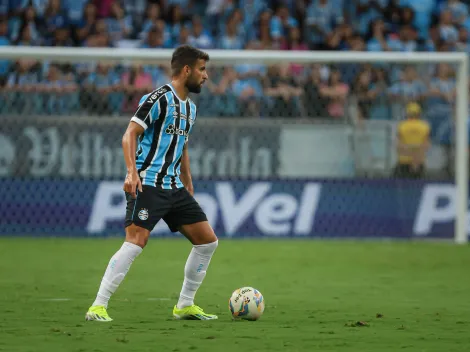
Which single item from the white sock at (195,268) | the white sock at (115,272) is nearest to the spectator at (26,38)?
the white sock at (195,268)

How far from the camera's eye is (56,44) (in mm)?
18188

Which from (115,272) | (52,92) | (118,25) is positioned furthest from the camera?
(118,25)

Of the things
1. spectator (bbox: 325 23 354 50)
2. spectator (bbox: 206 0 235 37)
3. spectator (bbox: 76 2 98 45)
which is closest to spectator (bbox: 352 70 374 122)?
spectator (bbox: 325 23 354 50)

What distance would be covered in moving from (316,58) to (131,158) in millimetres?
9172

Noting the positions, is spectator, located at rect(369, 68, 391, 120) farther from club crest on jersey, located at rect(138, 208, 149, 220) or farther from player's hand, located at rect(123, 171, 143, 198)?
player's hand, located at rect(123, 171, 143, 198)

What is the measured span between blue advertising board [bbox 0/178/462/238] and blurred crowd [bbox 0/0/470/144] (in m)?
1.09

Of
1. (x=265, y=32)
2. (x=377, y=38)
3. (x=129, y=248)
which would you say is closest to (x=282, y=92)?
(x=265, y=32)

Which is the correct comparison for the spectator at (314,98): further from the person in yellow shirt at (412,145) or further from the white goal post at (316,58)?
the person in yellow shirt at (412,145)

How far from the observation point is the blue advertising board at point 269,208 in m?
15.3

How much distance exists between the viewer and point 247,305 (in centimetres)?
738

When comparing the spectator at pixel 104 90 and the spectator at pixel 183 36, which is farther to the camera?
the spectator at pixel 183 36

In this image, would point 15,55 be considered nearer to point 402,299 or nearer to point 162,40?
point 162,40

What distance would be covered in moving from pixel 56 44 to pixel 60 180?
153 inches

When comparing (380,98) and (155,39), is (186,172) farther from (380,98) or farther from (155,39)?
(155,39)
